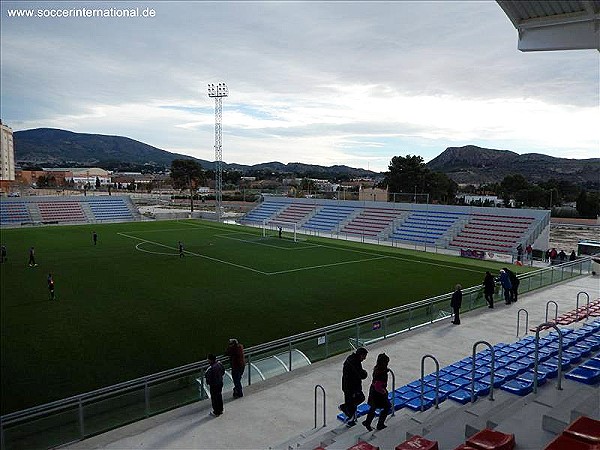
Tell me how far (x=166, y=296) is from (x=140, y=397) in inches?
450

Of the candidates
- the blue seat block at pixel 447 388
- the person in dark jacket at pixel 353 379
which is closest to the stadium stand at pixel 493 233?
the blue seat block at pixel 447 388

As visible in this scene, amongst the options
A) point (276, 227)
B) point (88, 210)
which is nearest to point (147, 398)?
point (276, 227)

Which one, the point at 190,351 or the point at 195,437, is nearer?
the point at 195,437

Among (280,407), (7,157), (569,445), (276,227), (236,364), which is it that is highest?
(7,157)

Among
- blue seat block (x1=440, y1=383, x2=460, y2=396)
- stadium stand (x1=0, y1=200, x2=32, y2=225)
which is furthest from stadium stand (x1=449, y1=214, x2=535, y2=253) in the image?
stadium stand (x1=0, y1=200, x2=32, y2=225)

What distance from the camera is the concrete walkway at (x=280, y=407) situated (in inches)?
305

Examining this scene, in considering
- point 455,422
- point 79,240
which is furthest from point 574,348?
point 79,240

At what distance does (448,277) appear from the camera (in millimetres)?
24250

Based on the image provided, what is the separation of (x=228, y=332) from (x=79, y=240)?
26417 mm

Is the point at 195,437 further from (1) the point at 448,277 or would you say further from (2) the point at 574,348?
(1) the point at 448,277

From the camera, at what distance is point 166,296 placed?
19.4m

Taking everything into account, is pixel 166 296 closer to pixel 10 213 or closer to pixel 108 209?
pixel 10 213

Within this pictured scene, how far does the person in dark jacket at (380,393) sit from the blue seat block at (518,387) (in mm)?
2131

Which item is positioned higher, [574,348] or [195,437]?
[574,348]
